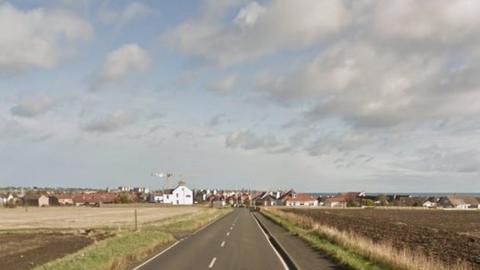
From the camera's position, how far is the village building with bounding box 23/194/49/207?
177m

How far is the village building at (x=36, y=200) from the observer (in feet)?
582

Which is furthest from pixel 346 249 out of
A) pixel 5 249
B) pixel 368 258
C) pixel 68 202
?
pixel 68 202

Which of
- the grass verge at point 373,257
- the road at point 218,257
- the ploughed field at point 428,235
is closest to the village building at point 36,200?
the ploughed field at point 428,235

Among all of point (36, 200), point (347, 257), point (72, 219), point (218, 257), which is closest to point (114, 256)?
point (218, 257)

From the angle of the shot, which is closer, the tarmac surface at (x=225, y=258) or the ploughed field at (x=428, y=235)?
the tarmac surface at (x=225, y=258)

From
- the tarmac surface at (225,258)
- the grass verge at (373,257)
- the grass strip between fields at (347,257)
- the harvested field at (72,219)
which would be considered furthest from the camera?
the harvested field at (72,219)

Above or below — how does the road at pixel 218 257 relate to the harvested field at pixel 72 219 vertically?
above

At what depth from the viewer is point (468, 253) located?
98.7 ft

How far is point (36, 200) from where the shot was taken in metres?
179

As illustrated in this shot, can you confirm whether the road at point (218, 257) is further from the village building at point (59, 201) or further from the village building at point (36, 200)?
the village building at point (59, 201)

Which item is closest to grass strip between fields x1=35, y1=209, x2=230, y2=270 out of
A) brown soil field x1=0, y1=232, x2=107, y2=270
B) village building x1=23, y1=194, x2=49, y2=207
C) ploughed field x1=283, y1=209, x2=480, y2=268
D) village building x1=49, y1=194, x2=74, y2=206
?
brown soil field x1=0, y1=232, x2=107, y2=270

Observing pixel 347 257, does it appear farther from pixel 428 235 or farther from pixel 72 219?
pixel 72 219

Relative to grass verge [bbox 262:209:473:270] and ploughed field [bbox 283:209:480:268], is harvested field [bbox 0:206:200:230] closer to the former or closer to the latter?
ploughed field [bbox 283:209:480:268]

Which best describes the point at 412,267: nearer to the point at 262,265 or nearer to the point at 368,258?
the point at 368,258
